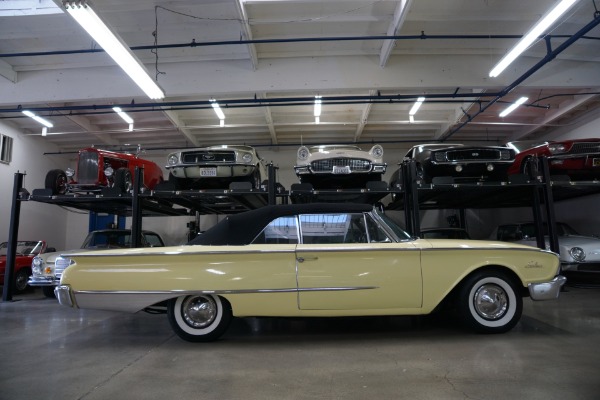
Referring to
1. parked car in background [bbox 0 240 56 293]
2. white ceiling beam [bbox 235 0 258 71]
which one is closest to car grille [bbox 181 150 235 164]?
white ceiling beam [bbox 235 0 258 71]

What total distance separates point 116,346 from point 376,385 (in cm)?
260

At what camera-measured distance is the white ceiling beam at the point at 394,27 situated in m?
5.86

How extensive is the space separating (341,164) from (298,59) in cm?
293

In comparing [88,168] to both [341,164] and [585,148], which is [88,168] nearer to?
[341,164]

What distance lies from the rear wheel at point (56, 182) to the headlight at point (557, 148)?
9780 mm

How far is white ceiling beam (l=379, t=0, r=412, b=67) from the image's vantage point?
19.2 ft

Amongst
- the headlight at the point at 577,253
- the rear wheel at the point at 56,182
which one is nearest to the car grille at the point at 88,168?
the rear wheel at the point at 56,182

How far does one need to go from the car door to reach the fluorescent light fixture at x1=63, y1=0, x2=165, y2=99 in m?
3.97

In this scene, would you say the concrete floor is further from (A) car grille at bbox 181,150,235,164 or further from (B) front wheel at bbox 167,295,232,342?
(A) car grille at bbox 181,150,235,164

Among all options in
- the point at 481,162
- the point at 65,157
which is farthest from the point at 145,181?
the point at 65,157

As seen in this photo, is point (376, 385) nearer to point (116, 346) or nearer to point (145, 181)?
point (116, 346)

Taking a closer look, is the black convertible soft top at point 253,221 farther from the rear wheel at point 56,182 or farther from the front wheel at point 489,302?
the rear wheel at point 56,182

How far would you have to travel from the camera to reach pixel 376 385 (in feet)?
7.98

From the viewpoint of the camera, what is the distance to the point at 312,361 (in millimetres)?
2920
